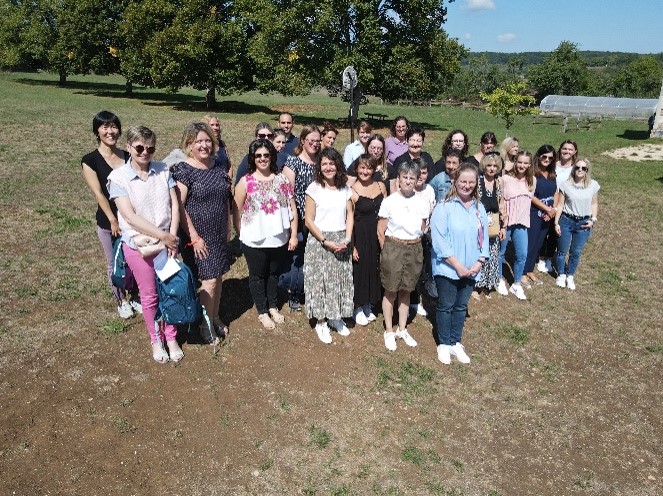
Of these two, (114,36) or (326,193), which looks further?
(114,36)

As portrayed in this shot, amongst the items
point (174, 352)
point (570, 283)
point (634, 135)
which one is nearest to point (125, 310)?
point (174, 352)

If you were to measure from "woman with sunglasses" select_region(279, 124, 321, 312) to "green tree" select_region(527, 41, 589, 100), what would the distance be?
194ft

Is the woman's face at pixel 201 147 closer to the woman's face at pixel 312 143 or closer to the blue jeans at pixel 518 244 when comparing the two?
the woman's face at pixel 312 143

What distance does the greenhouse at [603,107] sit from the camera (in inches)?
1377

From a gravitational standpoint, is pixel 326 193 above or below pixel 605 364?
above

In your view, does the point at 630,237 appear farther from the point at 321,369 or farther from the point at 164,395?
the point at 164,395

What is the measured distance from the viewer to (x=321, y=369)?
4691 mm

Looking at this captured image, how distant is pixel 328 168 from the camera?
452 centimetres

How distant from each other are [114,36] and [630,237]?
1457 inches

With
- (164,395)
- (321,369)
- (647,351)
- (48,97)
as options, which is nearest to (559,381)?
(647,351)

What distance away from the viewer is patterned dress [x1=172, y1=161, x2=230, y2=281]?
4301mm

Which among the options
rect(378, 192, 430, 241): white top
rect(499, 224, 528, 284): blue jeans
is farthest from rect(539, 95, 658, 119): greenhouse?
rect(378, 192, 430, 241): white top

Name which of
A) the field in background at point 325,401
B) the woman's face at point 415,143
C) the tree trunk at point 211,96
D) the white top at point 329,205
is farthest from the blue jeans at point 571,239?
the tree trunk at point 211,96

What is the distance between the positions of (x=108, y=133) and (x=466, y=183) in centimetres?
341
